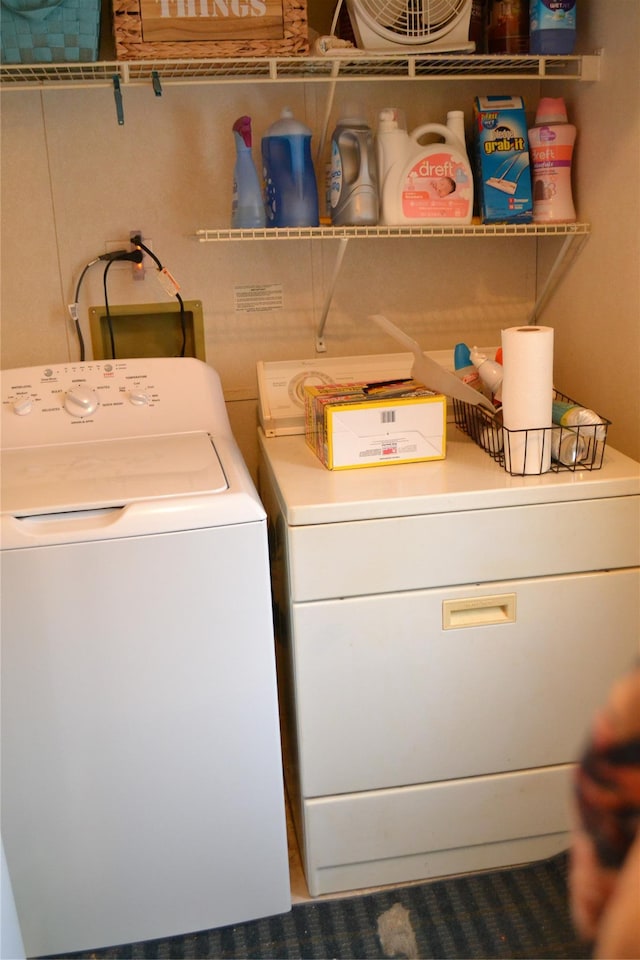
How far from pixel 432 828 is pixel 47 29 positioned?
179 centimetres

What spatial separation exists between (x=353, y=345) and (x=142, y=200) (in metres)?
0.63

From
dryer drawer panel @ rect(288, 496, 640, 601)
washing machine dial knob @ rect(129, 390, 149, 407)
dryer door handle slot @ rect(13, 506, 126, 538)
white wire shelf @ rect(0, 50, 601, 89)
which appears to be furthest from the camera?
washing machine dial knob @ rect(129, 390, 149, 407)

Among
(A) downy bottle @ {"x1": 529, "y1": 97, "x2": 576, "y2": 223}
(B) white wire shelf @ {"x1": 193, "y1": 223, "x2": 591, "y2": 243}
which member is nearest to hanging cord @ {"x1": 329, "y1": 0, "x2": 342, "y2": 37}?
(B) white wire shelf @ {"x1": 193, "y1": 223, "x2": 591, "y2": 243}

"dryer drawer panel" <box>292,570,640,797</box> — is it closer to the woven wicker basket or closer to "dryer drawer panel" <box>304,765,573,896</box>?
"dryer drawer panel" <box>304,765,573,896</box>

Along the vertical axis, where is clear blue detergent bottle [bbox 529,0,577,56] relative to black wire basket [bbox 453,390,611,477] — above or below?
above

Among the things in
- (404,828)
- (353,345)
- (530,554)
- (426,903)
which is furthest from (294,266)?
(426,903)

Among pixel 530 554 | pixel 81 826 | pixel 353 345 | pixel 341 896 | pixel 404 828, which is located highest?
pixel 353 345

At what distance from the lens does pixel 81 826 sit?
5.18 ft

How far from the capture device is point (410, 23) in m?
1.86

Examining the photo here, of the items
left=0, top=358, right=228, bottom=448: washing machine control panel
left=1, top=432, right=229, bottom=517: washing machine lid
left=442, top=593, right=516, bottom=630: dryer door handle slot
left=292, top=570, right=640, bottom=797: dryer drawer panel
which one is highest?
left=0, top=358, right=228, bottom=448: washing machine control panel

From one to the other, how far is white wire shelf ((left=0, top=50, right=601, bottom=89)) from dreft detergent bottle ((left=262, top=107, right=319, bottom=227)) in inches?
4.3

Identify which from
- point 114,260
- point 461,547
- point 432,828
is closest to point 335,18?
point 114,260

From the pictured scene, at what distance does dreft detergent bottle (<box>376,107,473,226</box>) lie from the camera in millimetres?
1948

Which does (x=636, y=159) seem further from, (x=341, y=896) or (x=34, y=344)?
(x=341, y=896)
